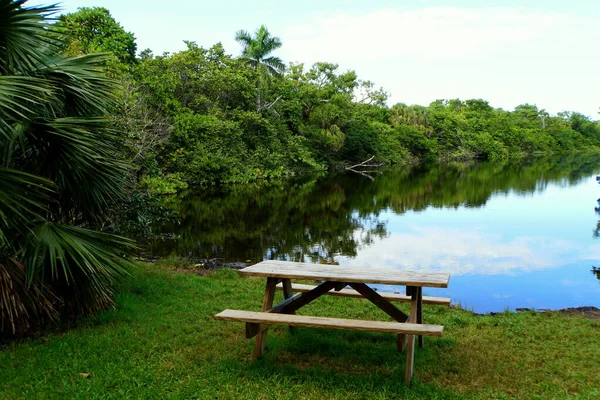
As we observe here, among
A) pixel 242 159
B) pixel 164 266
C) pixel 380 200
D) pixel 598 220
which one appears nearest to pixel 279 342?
pixel 164 266

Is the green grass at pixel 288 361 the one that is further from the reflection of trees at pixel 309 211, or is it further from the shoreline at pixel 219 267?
the reflection of trees at pixel 309 211

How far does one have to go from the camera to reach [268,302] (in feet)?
17.1

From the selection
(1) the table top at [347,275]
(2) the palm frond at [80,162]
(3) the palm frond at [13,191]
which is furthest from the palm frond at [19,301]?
(1) the table top at [347,275]

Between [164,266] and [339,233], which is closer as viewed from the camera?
[164,266]

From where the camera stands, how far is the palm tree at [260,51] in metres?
41.4

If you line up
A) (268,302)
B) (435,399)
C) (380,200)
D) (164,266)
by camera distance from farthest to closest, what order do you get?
(380,200) < (164,266) < (268,302) < (435,399)

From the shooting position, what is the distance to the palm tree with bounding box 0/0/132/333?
5.00 meters

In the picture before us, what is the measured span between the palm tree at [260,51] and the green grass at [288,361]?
118 ft

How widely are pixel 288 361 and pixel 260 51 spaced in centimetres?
3920

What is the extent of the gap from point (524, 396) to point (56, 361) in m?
4.18

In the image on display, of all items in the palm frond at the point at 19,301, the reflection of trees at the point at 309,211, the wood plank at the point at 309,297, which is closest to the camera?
the palm frond at the point at 19,301

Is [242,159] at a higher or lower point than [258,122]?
lower

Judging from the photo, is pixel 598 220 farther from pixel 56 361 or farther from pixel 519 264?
pixel 56 361

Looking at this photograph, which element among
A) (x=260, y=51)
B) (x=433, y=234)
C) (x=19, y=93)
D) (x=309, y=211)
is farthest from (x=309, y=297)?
(x=260, y=51)
